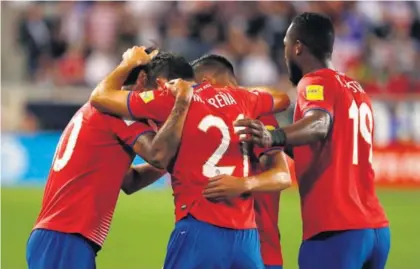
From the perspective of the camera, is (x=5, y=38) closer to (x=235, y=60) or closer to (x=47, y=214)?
(x=235, y=60)

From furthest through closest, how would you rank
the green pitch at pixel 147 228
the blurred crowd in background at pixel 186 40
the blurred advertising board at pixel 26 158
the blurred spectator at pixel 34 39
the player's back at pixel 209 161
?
the blurred spectator at pixel 34 39 < the blurred crowd in background at pixel 186 40 < the blurred advertising board at pixel 26 158 < the green pitch at pixel 147 228 < the player's back at pixel 209 161

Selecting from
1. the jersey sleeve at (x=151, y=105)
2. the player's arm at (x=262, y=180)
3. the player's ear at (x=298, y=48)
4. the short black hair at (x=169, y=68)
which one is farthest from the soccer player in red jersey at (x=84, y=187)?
the player's ear at (x=298, y=48)

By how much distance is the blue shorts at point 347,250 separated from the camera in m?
5.93

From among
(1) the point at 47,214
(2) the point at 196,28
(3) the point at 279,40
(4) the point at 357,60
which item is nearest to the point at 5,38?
(2) the point at 196,28

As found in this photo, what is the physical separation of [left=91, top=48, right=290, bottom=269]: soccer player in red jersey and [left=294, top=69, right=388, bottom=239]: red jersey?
46cm

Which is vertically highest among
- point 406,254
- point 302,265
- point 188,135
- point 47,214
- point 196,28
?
point 196,28

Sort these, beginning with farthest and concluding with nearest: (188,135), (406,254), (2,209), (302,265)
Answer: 1. (2,209)
2. (406,254)
3. (302,265)
4. (188,135)

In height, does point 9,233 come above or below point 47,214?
below

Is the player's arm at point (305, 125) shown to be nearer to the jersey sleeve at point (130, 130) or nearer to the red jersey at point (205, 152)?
the red jersey at point (205, 152)

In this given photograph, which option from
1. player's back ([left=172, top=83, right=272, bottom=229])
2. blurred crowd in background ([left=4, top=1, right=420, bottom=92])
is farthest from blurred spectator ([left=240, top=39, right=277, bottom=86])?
player's back ([left=172, top=83, right=272, bottom=229])

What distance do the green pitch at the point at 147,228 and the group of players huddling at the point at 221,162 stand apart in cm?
479

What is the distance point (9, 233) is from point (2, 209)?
6.57 ft

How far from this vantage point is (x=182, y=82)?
5.59 meters

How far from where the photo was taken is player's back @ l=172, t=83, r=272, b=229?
545 centimetres
